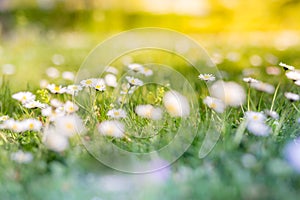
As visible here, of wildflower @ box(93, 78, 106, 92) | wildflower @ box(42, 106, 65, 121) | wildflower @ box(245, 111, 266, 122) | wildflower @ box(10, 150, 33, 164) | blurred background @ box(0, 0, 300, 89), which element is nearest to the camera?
wildflower @ box(10, 150, 33, 164)

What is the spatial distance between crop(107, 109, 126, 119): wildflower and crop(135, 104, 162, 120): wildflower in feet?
0.24

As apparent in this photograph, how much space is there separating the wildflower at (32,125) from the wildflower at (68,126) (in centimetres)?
6

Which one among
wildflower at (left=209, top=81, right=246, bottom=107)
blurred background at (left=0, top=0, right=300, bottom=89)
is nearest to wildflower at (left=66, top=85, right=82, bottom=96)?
wildflower at (left=209, top=81, right=246, bottom=107)

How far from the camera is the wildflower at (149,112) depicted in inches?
62.8

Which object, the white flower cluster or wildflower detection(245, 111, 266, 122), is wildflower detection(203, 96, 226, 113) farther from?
the white flower cluster

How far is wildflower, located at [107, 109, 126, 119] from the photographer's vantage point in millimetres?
1567

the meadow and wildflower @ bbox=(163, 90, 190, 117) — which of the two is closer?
the meadow

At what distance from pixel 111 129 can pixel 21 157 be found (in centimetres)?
31

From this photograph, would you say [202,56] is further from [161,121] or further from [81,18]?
[81,18]

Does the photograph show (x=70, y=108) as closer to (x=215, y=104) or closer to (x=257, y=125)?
(x=215, y=104)

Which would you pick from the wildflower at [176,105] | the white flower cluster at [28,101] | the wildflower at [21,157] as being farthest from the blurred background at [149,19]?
the wildflower at [21,157]

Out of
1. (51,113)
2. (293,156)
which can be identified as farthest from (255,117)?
(51,113)

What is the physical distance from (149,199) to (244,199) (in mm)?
230

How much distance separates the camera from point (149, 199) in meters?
1.10
